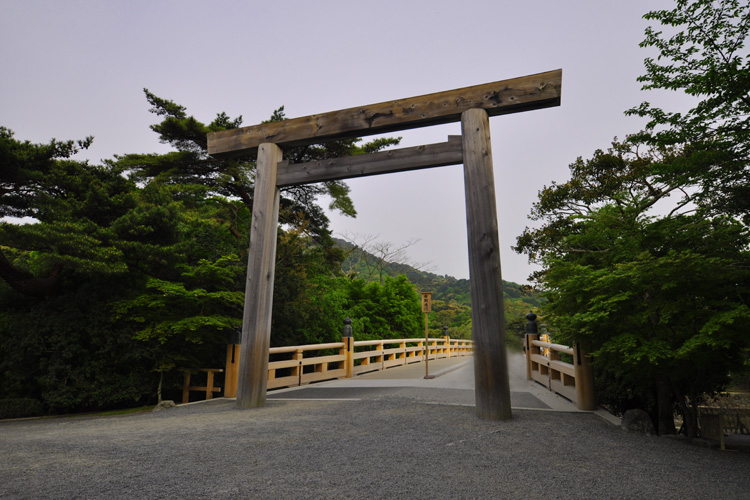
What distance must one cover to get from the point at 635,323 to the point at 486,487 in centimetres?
239

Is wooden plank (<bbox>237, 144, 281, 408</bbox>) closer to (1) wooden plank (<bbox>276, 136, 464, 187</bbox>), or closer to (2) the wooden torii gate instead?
(2) the wooden torii gate

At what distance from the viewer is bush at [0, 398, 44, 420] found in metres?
6.80

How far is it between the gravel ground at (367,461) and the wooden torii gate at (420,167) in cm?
83

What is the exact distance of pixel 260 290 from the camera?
5.02 metres

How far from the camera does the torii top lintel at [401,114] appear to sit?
4.35 meters

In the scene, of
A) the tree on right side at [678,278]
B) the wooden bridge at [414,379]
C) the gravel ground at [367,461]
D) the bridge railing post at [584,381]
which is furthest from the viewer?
the wooden bridge at [414,379]

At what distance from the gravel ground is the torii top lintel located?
340cm

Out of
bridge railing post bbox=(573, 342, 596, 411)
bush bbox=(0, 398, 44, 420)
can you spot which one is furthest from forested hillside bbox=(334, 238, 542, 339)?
bush bbox=(0, 398, 44, 420)

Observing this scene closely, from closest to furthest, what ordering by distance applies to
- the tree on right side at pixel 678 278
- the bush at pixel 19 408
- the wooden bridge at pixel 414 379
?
the tree on right side at pixel 678 278 < the wooden bridge at pixel 414 379 < the bush at pixel 19 408

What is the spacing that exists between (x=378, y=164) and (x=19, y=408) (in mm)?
7645

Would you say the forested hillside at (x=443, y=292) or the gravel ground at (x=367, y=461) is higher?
the forested hillside at (x=443, y=292)

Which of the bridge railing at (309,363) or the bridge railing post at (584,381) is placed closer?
the bridge railing post at (584,381)

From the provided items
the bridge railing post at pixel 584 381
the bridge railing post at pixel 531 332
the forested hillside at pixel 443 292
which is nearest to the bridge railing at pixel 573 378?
the bridge railing post at pixel 584 381

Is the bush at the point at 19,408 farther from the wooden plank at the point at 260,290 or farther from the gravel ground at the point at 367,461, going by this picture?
the wooden plank at the point at 260,290
